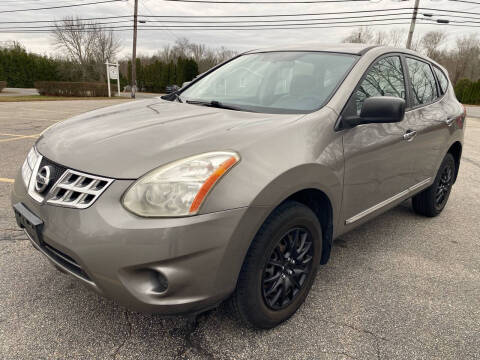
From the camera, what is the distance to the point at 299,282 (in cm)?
207

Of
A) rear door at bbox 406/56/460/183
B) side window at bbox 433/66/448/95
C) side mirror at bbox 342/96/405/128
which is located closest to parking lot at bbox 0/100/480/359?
rear door at bbox 406/56/460/183

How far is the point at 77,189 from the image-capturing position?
5.19 ft

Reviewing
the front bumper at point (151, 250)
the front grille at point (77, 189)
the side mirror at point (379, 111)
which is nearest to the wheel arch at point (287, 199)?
the front bumper at point (151, 250)

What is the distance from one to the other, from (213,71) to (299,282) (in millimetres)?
2069

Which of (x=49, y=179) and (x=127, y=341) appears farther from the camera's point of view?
(x=127, y=341)

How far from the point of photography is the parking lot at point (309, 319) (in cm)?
183

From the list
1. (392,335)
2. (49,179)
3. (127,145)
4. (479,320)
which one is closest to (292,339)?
(392,335)

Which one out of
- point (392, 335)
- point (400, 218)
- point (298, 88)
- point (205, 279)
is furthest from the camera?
point (400, 218)

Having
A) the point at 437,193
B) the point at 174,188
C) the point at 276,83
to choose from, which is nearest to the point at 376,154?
the point at 276,83

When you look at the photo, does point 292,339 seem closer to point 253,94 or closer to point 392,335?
point 392,335

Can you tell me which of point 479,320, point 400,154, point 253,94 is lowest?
point 479,320

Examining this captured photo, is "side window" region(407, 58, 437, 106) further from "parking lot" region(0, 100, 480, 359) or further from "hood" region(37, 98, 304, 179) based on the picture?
"hood" region(37, 98, 304, 179)

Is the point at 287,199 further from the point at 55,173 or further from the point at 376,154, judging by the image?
the point at 55,173

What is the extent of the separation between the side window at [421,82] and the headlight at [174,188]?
2.25 metres
